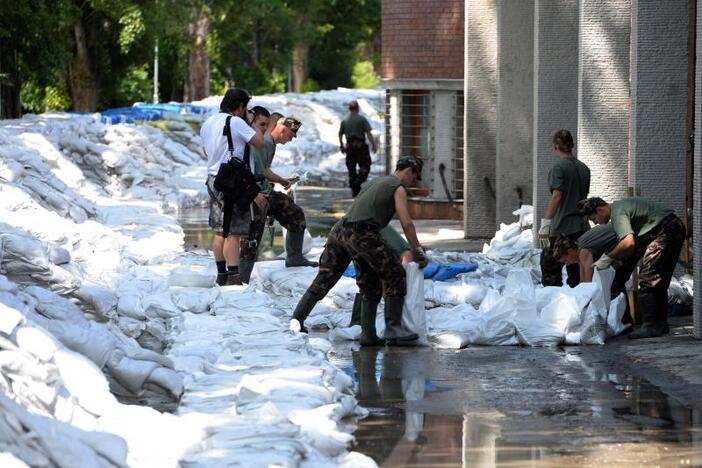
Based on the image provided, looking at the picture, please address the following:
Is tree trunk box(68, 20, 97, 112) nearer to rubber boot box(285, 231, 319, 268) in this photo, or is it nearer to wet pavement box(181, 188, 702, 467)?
rubber boot box(285, 231, 319, 268)

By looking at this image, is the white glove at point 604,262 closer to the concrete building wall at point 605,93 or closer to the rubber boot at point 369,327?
the rubber boot at point 369,327

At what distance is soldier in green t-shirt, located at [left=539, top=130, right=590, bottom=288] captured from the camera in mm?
13227

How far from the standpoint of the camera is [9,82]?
37344mm

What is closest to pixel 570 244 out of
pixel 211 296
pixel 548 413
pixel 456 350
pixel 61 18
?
pixel 456 350

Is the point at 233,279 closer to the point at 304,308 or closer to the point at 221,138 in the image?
the point at 221,138

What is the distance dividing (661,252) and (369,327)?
89.8 inches

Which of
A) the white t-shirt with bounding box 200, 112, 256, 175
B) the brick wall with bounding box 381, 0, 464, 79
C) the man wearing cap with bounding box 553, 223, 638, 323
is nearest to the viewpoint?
the man wearing cap with bounding box 553, 223, 638, 323

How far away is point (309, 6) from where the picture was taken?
222 ft

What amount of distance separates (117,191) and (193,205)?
1.28 metres

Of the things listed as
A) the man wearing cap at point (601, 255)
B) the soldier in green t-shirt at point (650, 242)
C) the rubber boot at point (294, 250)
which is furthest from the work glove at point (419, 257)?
the rubber boot at point (294, 250)

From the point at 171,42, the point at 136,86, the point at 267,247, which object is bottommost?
the point at 267,247

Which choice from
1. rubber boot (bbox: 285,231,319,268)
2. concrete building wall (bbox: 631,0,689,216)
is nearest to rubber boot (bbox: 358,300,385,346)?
rubber boot (bbox: 285,231,319,268)

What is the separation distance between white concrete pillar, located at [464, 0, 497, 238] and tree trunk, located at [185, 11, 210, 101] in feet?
107

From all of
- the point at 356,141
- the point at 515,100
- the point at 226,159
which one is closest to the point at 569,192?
the point at 226,159
